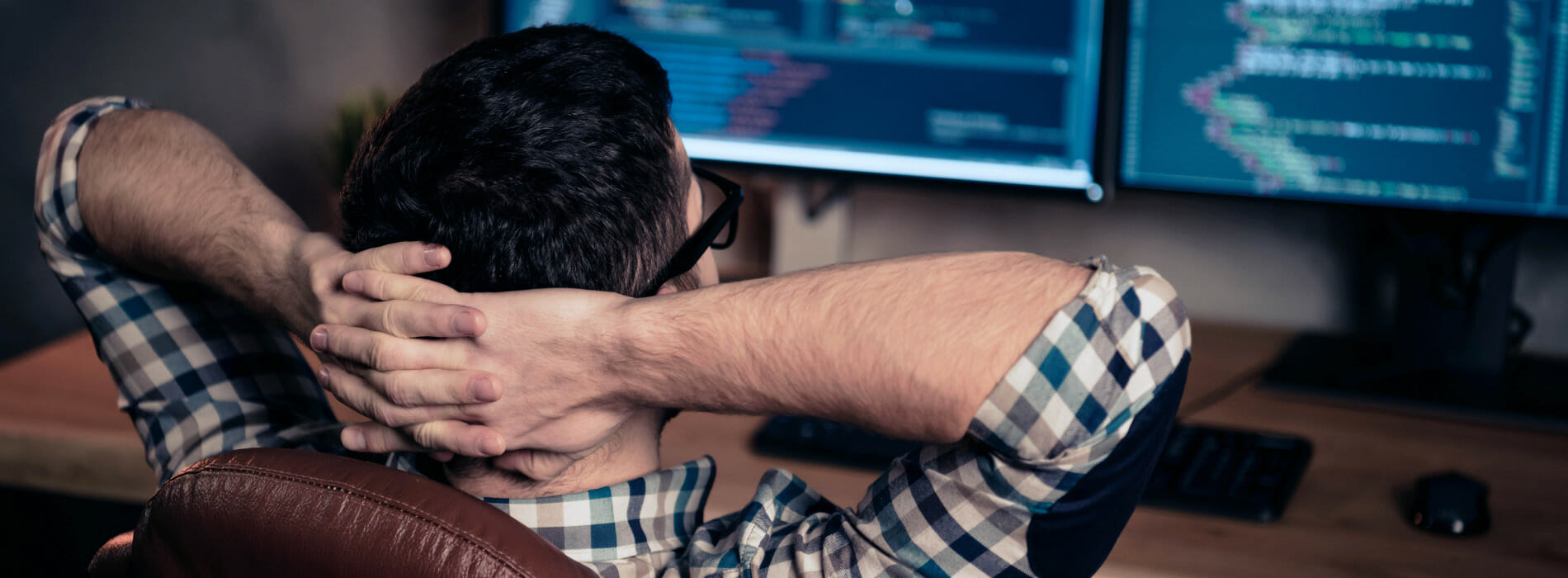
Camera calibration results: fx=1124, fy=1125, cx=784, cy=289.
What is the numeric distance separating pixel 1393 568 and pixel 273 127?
1.49 metres

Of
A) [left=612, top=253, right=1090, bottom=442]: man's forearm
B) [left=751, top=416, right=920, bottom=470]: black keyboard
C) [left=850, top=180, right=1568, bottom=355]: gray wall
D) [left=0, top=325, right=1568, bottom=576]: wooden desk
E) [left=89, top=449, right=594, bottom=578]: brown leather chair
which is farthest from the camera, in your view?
[left=850, top=180, right=1568, bottom=355]: gray wall

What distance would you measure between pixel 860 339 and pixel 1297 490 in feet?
1.90

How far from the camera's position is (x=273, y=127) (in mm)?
1616

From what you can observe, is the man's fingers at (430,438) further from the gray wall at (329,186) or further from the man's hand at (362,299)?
the gray wall at (329,186)

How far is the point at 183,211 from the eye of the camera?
816 millimetres

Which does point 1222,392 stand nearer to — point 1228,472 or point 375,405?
point 1228,472

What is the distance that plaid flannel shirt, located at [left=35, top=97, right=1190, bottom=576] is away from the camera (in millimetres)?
566

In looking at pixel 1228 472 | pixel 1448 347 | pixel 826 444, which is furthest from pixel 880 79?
pixel 1448 347

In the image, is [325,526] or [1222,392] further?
[1222,392]

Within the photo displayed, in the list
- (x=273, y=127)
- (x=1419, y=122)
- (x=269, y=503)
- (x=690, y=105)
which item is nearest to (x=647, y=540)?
Result: (x=269, y=503)

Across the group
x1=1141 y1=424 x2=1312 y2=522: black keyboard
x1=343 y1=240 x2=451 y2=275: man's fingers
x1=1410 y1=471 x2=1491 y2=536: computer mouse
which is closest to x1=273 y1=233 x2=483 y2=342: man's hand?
x1=343 y1=240 x2=451 y2=275: man's fingers

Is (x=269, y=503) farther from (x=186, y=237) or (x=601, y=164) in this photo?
(x=186, y=237)

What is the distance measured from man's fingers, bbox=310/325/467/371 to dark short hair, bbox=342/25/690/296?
41 millimetres

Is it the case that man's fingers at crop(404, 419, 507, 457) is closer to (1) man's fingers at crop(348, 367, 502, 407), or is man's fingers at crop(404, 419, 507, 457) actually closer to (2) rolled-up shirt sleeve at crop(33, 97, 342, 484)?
(1) man's fingers at crop(348, 367, 502, 407)
